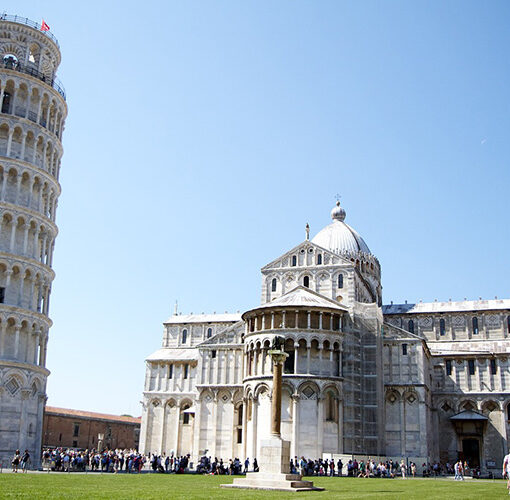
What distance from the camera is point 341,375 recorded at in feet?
161

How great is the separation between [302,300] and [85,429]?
39.4 metres

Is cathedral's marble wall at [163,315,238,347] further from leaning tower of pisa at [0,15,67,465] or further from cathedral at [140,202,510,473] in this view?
leaning tower of pisa at [0,15,67,465]

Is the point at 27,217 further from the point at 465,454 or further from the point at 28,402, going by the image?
the point at 465,454

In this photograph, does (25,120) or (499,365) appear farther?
(499,365)

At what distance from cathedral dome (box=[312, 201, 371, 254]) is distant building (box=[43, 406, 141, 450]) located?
30.1 m

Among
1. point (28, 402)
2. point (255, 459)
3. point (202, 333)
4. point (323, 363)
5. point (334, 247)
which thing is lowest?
point (255, 459)

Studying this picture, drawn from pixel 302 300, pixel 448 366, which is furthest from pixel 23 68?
pixel 448 366

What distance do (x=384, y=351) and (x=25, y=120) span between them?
3273 cm

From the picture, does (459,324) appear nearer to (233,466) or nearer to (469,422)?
(469,422)

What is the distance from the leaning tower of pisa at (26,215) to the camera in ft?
135

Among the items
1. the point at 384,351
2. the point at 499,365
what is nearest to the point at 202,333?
the point at 384,351

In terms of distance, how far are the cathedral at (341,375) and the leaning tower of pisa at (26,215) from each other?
15867 mm

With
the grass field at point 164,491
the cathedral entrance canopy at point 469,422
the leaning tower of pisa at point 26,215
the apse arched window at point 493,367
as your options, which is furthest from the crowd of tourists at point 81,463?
the apse arched window at point 493,367

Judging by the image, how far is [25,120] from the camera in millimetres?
45188
